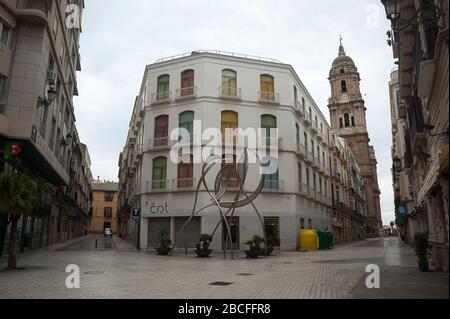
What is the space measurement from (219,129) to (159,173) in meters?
6.07

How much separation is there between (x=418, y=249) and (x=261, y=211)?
649 inches

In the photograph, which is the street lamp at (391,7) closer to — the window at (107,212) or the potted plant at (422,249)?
the potted plant at (422,249)

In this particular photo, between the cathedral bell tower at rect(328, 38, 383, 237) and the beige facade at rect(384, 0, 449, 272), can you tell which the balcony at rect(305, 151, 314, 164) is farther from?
the cathedral bell tower at rect(328, 38, 383, 237)

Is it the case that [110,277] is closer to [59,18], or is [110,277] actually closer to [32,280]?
[32,280]

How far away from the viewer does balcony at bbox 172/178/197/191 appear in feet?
89.8

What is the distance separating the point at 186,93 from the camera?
97.0 ft

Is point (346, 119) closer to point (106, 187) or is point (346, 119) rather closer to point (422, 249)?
point (106, 187)

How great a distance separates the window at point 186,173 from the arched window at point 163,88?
6057 millimetres

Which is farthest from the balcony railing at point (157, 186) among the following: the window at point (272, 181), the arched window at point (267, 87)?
the arched window at point (267, 87)

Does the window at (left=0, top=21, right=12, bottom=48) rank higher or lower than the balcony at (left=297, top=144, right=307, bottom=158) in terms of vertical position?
higher

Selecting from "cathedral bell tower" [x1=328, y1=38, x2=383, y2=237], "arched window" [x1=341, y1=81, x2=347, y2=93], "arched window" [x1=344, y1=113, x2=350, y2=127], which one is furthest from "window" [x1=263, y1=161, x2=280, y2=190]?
"arched window" [x1=341, y1=81, x2=347, y2=93]

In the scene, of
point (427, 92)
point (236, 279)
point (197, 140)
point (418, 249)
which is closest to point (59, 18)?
point (197, 140)

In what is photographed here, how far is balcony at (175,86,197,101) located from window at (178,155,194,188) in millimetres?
4878
